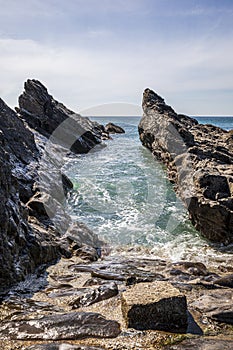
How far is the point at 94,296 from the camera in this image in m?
5.64

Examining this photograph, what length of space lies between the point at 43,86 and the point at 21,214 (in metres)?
28.5

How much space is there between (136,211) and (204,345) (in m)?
10.7

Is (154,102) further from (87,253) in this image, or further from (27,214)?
(27,214)

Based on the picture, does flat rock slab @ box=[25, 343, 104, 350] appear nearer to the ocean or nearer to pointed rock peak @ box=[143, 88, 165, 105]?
the ocean

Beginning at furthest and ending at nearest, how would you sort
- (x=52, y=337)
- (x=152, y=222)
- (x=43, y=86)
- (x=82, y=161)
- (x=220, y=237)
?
1. (x=43, y=86)
2. (x=82, y=161)
3. (x=152, y=222)
4. (x=220, y=237)
5. (x=52, y=337)

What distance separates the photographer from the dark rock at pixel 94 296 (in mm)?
5471

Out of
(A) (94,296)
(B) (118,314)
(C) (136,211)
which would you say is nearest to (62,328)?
(B) (118,314)

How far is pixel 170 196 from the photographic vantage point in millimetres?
16656

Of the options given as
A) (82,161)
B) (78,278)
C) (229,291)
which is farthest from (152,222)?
(82,161)

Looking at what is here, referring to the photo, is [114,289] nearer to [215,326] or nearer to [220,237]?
[215,326]

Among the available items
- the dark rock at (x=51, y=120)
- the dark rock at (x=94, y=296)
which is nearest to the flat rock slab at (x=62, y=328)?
the dark rock at (x=94, y=296)

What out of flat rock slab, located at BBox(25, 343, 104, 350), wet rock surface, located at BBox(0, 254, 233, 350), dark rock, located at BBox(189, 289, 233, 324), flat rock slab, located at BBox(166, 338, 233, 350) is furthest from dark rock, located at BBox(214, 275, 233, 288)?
flat rock slab, located at BBox(25, 343, 104, 350)

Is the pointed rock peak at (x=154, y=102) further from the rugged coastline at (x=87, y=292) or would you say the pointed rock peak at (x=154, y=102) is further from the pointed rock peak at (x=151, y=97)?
the rugged coastline at (x=87, y=292)

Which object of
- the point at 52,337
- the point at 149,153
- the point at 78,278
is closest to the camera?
the point at 52,337
